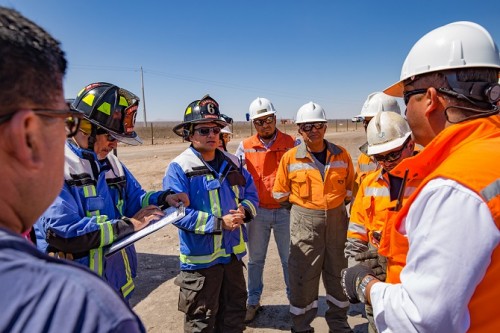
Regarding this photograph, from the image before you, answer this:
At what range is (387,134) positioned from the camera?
2.83 m

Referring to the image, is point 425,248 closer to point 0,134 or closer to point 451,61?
point 451,61

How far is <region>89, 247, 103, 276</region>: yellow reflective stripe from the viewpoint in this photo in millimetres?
2206

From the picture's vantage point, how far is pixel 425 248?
115cm

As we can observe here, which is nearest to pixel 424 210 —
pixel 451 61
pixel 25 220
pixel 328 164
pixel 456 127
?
pixel 456 127

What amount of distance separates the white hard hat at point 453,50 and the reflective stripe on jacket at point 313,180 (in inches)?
91.1

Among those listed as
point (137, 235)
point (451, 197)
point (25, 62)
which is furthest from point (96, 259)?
point (451, 197)

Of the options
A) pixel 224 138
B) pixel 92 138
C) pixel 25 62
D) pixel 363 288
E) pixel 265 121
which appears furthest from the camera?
pixel 224 138

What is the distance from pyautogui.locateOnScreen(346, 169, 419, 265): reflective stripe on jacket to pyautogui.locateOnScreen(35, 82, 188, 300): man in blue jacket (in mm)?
1563

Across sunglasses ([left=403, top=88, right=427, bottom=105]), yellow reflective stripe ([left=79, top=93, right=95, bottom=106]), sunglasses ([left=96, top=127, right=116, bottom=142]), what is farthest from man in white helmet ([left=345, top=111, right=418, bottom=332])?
yellow reflective stripe ([left=79, top=93, right=95, bottom=106])

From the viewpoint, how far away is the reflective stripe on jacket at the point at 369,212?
2.78 m

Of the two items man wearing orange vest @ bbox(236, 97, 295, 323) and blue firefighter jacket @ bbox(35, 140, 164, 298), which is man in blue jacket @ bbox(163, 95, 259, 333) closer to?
blue firefighter jacket @ bbox(35, 140, 164, 298)

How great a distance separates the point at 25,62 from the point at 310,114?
3.85m

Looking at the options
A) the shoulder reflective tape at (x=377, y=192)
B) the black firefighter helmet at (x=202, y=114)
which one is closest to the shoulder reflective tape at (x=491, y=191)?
the shoulder reflective tape at (x=377, y=192)

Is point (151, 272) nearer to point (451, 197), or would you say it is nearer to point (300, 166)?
point (300, 166)
